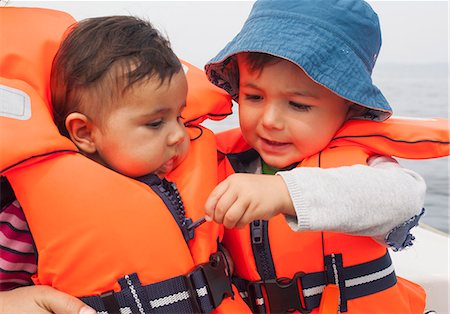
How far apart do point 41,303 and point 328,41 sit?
2.88 ft

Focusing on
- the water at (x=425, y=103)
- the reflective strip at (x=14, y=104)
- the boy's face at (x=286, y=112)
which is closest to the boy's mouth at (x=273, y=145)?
the boy's face at (x=286, y=112)

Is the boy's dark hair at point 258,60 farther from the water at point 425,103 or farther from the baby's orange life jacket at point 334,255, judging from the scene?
the water at point 425,103

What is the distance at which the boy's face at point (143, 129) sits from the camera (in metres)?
1.12

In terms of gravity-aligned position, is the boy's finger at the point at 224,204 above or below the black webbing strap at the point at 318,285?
above

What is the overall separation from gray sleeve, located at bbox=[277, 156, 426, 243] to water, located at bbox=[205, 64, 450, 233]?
1.89 meters

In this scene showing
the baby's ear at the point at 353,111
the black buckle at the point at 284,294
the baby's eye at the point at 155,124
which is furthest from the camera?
the baby's ear at the point at 353,111

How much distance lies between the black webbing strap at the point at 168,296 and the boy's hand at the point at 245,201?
0.82ft

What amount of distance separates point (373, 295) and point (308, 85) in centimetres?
54

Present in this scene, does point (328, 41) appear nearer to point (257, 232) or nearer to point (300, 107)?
point (300, 107)

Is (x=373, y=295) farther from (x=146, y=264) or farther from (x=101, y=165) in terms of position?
(x=101, y=165)

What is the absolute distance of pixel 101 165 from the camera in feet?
3.69

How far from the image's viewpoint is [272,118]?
1.24 meters

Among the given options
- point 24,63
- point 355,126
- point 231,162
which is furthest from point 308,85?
point 24,63

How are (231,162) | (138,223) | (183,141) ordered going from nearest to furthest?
(138,223)
(183,141)
(231,162)
